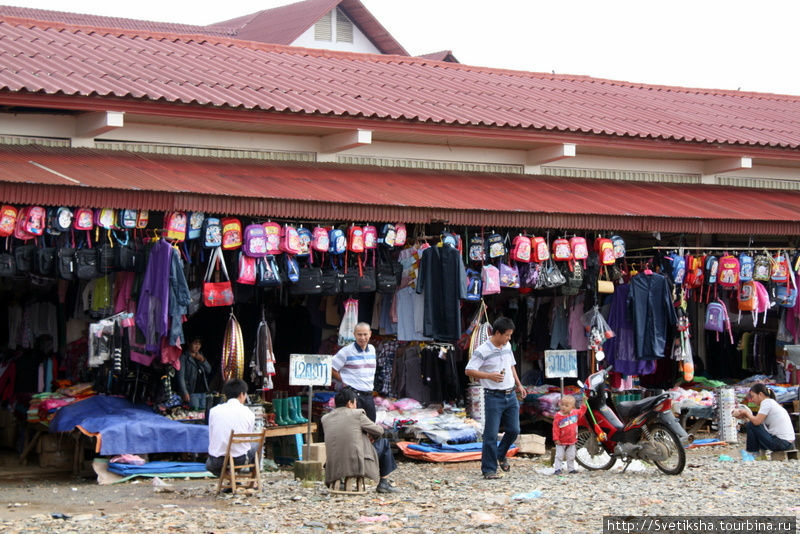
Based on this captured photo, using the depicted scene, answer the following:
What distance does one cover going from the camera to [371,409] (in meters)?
11.3

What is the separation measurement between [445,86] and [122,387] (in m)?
6.40

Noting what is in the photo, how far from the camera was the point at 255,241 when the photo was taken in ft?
39.5

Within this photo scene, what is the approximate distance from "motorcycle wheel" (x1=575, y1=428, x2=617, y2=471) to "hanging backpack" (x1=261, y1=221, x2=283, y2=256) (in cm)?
369

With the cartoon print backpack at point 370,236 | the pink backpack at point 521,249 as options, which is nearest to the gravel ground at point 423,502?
the cartoon print backpack at point 370,236

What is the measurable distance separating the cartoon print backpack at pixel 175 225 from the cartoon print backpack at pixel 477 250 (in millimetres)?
3506

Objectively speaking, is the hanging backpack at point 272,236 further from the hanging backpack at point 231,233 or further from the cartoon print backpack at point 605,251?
the cartoon print backpack at point 605,251

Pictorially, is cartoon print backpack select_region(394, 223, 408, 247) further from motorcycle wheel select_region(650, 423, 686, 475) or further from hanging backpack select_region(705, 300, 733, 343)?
hanging backpack select_region(705, 300, 733, 343)

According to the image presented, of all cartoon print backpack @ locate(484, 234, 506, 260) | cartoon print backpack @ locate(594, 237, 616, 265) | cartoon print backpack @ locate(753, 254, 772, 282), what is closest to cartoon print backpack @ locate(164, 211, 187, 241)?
cartoon print backpack @ locate(484, 234, 506, 260)

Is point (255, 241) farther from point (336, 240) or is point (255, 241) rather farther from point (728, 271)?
point (728, 271)

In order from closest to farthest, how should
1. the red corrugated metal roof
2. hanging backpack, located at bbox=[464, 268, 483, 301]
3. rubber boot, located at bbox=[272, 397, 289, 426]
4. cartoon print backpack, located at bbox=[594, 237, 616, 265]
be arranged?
rubber boot, located at bbox=[272, 397, 289, 426] < the red corrugated metal roof < hanging backpack, located at bbox=[464, 268, 483, 301] < cartoon print backpack, located at bbox=[594, 237, 616, 265]

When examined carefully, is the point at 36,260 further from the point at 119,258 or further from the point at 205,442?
the point at 205,442

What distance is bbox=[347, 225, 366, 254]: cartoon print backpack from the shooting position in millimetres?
12688

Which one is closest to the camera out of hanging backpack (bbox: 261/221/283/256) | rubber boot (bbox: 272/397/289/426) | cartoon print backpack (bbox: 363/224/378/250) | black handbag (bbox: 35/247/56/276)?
black handbag (bbox: 35/247/56/276)

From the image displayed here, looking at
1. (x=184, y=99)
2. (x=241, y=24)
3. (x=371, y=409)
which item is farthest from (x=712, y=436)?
(x=241, y=24)
